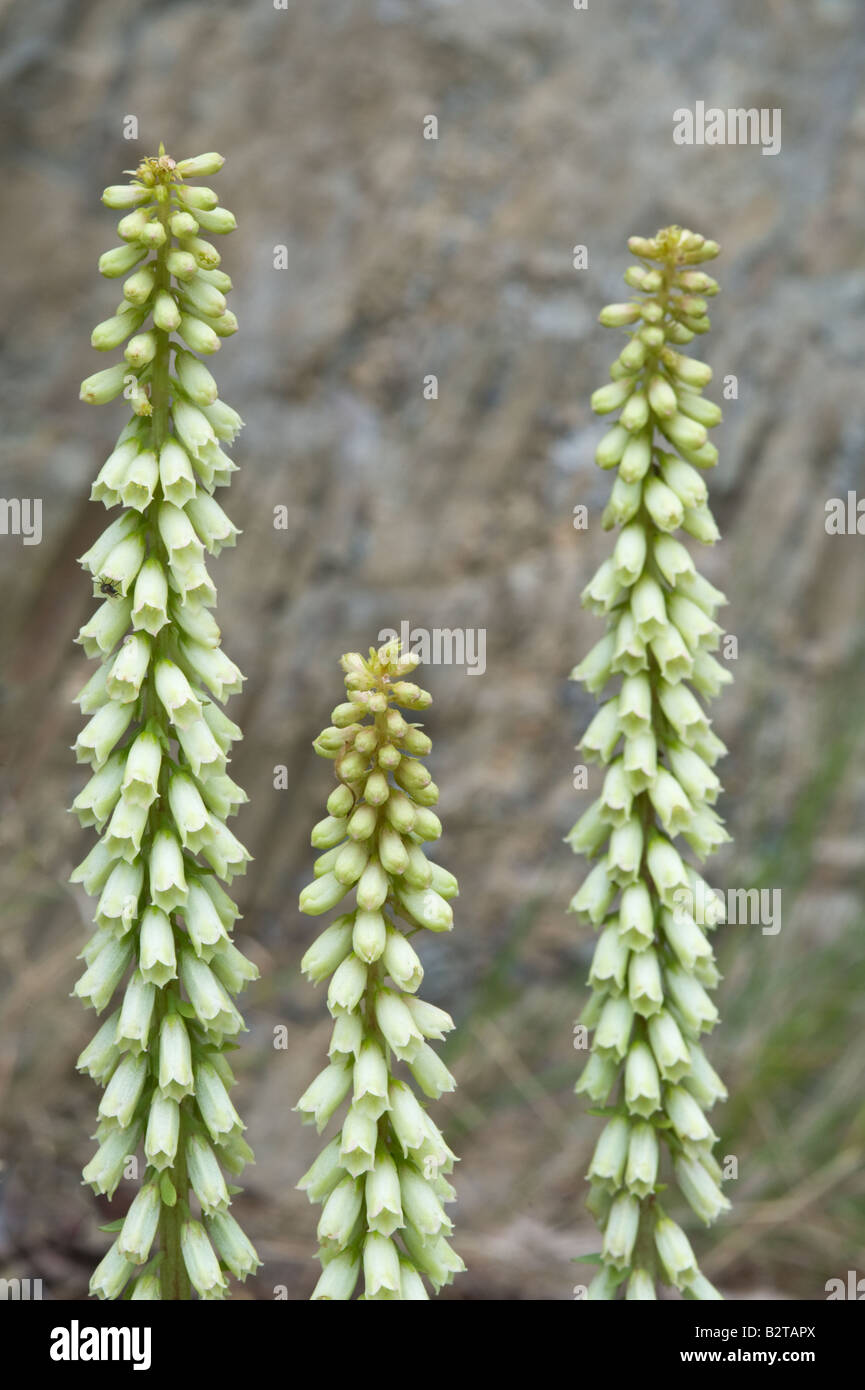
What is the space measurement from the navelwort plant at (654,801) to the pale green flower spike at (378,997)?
2.62ft

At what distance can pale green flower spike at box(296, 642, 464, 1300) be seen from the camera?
447cm

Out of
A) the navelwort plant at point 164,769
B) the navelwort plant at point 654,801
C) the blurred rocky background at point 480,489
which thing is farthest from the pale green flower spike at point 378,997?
the blurred rocky background at point 480,489

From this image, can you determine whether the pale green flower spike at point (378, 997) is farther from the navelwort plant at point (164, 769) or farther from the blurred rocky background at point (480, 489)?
the blurred rocky background at point (480, 489)

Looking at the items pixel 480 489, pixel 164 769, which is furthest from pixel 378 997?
pixel 480 489

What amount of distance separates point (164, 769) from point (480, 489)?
556 cm

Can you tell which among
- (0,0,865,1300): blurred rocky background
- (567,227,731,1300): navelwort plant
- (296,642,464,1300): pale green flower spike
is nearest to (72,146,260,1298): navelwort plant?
(296,642,464,1300): pale green flower spike

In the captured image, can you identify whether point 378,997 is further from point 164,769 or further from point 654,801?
point 654,801

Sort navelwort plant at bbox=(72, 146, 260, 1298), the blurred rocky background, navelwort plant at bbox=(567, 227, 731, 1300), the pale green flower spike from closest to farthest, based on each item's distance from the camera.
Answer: the pale green flower spike < navelwort plant at bbox=(72, 146, 260, 1298) < navelwort plant at bbox=(567, 227, 731, 1300) < the blurred rocky background

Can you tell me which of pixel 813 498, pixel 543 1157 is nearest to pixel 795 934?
pixel 543 1157

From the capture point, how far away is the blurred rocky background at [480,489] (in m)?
9.30

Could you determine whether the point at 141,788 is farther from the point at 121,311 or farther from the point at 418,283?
the point at 418,283

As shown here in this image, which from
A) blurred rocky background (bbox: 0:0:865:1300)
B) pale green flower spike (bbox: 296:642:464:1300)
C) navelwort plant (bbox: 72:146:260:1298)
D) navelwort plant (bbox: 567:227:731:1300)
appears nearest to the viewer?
pale green flower spike (bbox: 296:642:464:1300)

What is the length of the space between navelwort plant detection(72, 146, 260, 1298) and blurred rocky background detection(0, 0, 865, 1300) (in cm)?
459

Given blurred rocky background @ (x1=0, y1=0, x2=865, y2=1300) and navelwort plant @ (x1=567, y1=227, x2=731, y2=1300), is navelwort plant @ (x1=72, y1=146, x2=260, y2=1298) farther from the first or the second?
blurred rocky background @ (x1=0, y1=0, x2=865, y2=1300)
